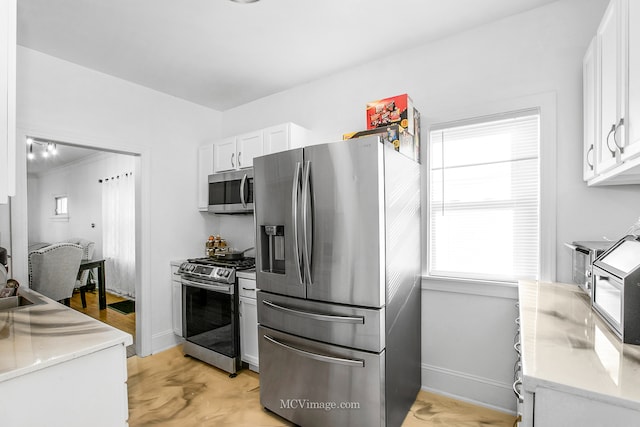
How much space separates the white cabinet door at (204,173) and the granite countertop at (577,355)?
10.3ft

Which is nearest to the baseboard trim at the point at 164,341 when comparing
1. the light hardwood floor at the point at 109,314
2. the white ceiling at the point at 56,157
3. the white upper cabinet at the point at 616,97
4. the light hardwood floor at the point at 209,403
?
the light hardwood floor at the point at 209,403

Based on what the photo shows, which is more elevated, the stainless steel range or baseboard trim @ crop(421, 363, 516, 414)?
the stainless steel range

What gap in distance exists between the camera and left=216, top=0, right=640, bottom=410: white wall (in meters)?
1.83

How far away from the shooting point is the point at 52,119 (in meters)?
2.46

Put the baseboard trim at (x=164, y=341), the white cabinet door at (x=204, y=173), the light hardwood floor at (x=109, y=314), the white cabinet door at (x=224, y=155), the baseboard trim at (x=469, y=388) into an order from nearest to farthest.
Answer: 1. the baseboard trim at (x=469, y=388)
2. the baseboard trim at (x=164, y=341)
3. the white cabinet door at (x=224, y=155)
4. the white cabinet door at (x=204, y=173)
5. the light hardwood floor at (x=109, y=314)

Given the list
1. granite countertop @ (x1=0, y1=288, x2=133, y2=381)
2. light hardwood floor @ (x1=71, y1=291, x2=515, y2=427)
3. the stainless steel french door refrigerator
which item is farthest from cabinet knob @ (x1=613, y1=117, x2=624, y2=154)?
granite countertop @ (x1=0, y1=288, x2=133, y2=381)

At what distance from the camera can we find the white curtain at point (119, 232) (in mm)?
5055

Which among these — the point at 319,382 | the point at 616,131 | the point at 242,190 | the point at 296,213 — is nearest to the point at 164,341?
the point at 242,190

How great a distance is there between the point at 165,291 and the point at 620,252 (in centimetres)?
353

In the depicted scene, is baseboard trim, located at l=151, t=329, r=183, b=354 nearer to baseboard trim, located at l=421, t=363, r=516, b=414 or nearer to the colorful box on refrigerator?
baseboard trim, located at l=421, t=363, r=516, b=414

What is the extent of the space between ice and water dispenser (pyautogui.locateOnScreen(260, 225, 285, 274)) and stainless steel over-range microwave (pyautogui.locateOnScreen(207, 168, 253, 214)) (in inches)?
36.2

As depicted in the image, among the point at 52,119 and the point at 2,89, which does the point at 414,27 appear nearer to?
the point at 2,89

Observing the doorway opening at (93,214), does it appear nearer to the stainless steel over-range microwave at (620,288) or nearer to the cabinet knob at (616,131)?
the stainless steel over-range microwave at (620,288)

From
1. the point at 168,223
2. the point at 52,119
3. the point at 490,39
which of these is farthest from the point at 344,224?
the point at 52,119
